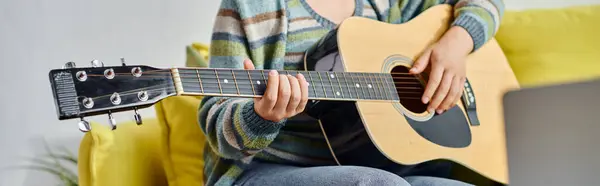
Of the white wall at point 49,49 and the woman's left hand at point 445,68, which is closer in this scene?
the woman's left hand at point 445,68

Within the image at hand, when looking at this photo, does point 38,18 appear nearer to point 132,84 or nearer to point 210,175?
point 210,175

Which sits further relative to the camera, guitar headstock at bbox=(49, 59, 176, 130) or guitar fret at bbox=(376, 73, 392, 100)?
guitar fret at bbox=(376, 73, 392, 100)

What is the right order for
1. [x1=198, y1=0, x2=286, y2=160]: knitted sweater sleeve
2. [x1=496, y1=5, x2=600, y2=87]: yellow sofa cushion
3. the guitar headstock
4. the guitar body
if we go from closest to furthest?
the guitar headstock < [x1=198, y1=0, x2=286, y2=160]: knitted sweater sleeve < the guitar body < [x1=496, y1=5, x2=600, y2=87]: yellow sofa cushion

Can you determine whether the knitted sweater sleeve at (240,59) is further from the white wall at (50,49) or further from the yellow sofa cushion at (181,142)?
the white wall at (50,49)

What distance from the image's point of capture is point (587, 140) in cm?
48

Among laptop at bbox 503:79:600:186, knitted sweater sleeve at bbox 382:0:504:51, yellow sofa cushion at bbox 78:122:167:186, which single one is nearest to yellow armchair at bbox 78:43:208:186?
yellow sofa cushion at bbox 78:122:167:186

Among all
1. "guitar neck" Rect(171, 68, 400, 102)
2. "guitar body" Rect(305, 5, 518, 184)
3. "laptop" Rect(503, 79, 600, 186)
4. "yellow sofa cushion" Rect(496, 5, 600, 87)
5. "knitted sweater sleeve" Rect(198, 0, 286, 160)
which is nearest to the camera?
"laptop" Rect(503, 79, 600, 186)

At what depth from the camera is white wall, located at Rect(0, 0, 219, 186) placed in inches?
57.2

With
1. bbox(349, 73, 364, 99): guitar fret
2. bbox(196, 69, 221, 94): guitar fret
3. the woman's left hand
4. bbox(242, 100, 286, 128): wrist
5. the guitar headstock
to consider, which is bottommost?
the woman's left hand

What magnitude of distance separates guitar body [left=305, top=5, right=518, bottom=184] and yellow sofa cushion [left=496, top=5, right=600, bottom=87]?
143 mm

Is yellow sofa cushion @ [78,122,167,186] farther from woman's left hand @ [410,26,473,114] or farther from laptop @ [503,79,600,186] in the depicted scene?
laptop @ [503,79,600,186]

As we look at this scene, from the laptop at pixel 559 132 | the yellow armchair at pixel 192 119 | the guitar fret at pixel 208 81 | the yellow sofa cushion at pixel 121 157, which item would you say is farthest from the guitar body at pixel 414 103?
the laptop at pixel 559 132

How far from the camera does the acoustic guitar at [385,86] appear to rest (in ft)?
→ 2.71

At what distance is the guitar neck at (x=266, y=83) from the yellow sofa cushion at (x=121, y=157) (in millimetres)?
350
